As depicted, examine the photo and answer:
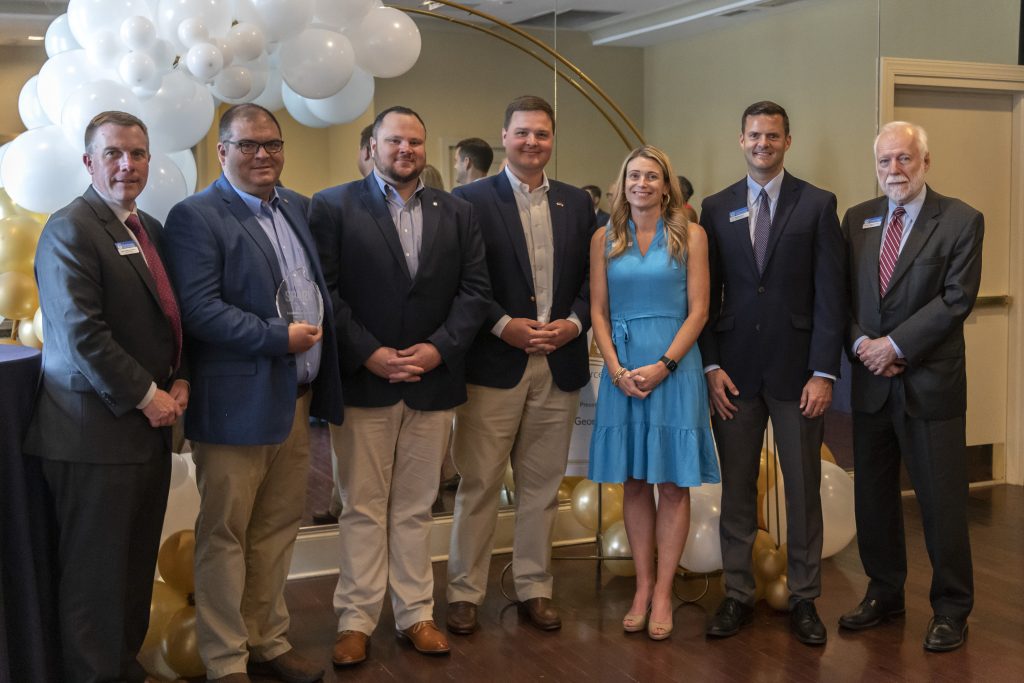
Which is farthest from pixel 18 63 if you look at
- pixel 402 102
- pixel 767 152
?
pixel 767 152

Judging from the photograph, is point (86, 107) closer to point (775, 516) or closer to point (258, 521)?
point (258, 521)

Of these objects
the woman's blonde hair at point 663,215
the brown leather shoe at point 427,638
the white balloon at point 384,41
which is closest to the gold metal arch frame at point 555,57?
the white balloon at point 384,41

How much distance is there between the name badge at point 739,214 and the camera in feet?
13.0

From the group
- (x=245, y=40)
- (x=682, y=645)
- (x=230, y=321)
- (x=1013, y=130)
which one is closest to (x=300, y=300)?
(x=230, y=321)

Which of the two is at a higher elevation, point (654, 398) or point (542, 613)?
point (654, 398)

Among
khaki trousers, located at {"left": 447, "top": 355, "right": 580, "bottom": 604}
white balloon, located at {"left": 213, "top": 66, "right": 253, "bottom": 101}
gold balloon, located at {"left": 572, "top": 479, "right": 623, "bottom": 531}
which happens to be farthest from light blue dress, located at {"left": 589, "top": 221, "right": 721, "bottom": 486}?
white balloon, located at {"left": 213, "top": 66, "right": 253, "bottom": 101}

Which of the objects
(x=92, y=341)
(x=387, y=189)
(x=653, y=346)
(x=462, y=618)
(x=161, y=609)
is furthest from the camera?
(x=462, y=618)

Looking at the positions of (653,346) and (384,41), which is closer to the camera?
(653,346)

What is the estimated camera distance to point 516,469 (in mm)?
4254

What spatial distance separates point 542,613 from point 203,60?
7.43 feet

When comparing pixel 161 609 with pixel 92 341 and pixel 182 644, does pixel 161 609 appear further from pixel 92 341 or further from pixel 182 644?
pixel 92 341

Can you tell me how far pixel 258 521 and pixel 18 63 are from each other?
191 centimetres

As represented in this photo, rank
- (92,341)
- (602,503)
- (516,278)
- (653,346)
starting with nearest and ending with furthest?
1. (92,341)
2. (653,346)
3. (516,278)
4. (602,503)

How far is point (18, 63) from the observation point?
407 centimetres
